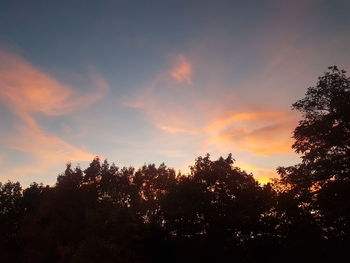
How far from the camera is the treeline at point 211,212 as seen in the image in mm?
32062

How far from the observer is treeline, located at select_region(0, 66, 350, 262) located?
3206 cm

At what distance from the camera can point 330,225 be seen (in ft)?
107

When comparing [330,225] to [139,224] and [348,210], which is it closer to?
[348,210]

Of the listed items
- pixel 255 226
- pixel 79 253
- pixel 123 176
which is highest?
pixel 123 176

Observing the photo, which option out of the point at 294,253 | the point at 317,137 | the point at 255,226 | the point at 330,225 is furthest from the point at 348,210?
the point at 255,226

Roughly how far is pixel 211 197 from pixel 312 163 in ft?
70.8

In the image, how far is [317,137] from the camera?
108 ft

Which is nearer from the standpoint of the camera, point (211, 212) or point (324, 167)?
point (324, 167)

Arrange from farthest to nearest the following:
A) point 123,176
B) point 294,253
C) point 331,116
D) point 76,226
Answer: point 123,176 < point 76,226 < point 294,253 < point 331,116

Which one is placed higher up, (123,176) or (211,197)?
(123,176)

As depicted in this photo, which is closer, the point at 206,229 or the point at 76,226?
the point at 206,229

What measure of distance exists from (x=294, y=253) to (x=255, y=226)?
8.14 metres

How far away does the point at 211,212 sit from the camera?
167 feet

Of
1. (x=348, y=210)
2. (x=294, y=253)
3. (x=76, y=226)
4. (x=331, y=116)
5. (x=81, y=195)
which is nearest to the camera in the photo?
(x=348, y=210)
